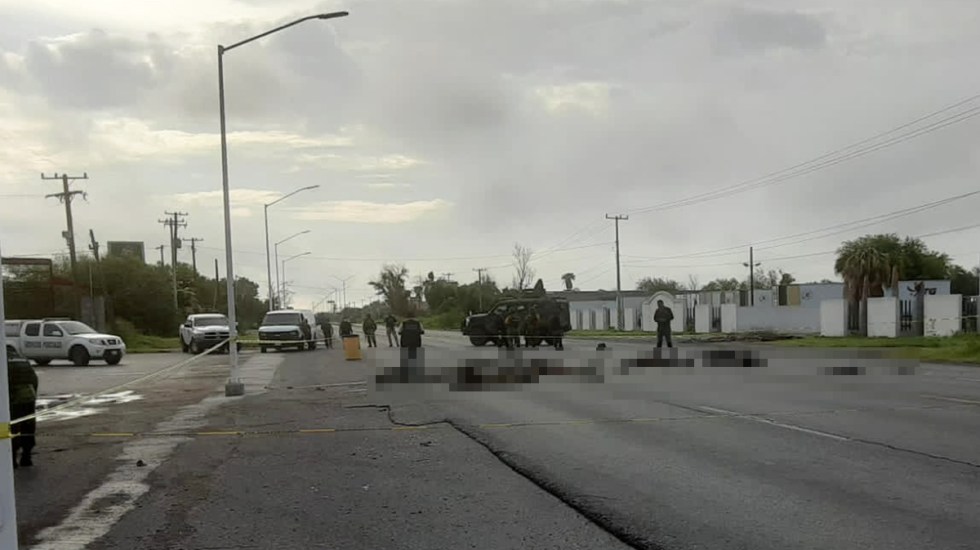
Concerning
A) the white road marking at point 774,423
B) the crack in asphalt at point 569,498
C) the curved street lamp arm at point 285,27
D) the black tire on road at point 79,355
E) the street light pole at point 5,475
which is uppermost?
the curved street lamp arm at point 285,27

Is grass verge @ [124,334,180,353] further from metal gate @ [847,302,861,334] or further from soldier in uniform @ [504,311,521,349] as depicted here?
metal gate @ [847,302,861,334]

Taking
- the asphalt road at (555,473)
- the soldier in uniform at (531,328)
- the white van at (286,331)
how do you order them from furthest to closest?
the white van at (286,331) < the soldier in uniform at (531,328) < the asphalt road at (555,473)

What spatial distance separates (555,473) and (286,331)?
37.9 metres

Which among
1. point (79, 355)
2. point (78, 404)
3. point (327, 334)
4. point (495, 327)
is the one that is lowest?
point (327, 334)

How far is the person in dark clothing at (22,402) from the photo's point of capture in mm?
10172

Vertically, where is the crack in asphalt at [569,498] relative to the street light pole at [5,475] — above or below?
below

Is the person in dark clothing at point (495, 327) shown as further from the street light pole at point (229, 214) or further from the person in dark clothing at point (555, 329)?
the street light pole at point (229, 214)

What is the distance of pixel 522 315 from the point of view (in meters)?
38.1

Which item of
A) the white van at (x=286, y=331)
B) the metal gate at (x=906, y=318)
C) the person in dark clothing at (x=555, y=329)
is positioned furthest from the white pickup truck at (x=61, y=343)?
the metal gate at (x=906, y=318)

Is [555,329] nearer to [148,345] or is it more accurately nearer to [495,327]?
[495,327]

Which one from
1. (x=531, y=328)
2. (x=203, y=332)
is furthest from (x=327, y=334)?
(x=531, y=328)

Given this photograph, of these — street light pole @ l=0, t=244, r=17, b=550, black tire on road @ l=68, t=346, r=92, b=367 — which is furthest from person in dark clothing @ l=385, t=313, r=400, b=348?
street light pole @ l=0, t=244, r=17, b=550

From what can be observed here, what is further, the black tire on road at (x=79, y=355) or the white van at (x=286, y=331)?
the white van at (x=286, y=331)

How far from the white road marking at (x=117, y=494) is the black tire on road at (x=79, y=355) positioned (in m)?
23.0
